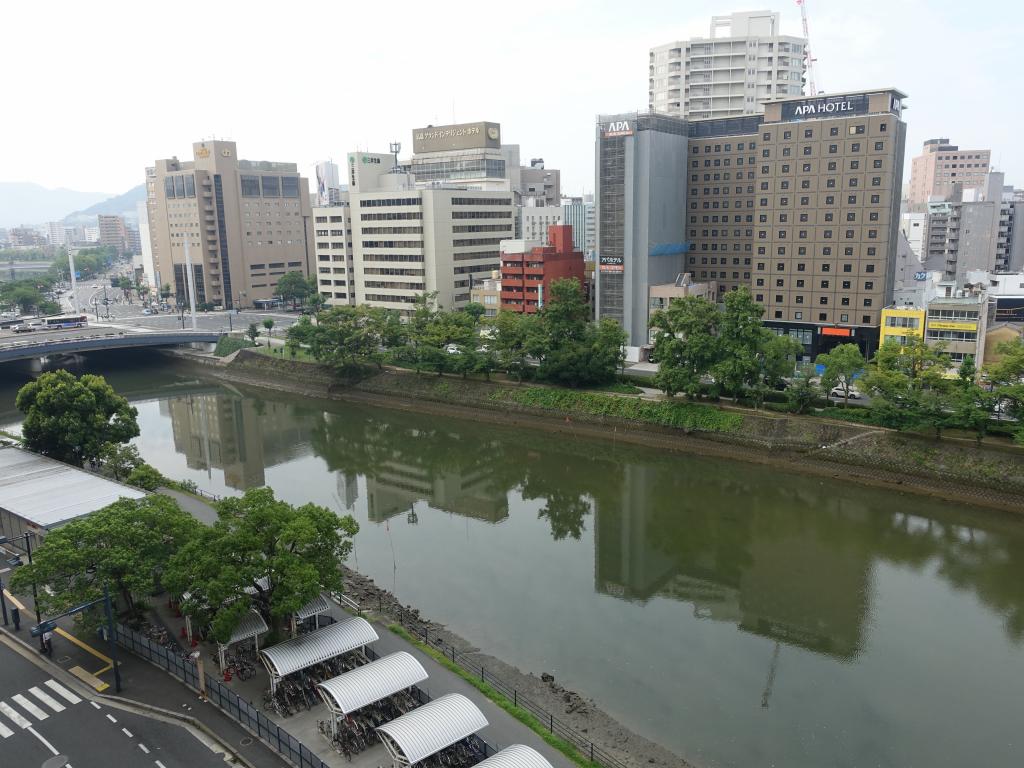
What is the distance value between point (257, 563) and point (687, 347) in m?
23.9

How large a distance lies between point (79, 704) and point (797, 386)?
92.5 ft

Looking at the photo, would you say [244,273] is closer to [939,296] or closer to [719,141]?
[719,141]

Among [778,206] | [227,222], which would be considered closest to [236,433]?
[778,206]

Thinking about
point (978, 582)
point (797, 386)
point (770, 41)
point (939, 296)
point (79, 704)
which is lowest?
point (978, 582)

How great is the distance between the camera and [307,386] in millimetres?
48219

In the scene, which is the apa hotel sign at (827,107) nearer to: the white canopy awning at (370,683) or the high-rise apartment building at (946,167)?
the white canopy awning at (370,683)

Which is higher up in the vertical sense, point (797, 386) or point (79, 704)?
point (797, 386)

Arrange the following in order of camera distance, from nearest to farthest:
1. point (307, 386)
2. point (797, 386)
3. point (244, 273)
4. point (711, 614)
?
point (711, 614) → point (797, 386) → point (307, 386) → point (244, 273)

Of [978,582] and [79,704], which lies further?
[978,582]

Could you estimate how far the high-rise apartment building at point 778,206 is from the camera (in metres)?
40.4

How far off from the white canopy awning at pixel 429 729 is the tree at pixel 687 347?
76.8 ft

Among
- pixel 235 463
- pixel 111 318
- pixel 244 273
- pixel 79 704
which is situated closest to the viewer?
pixel 79 704

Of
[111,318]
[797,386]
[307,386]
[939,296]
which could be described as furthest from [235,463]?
[111,318]

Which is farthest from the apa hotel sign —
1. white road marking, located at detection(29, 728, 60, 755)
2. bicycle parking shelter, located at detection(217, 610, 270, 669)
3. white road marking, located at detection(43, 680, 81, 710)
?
white road marking, located at detection(29, 728, 60, 755)
